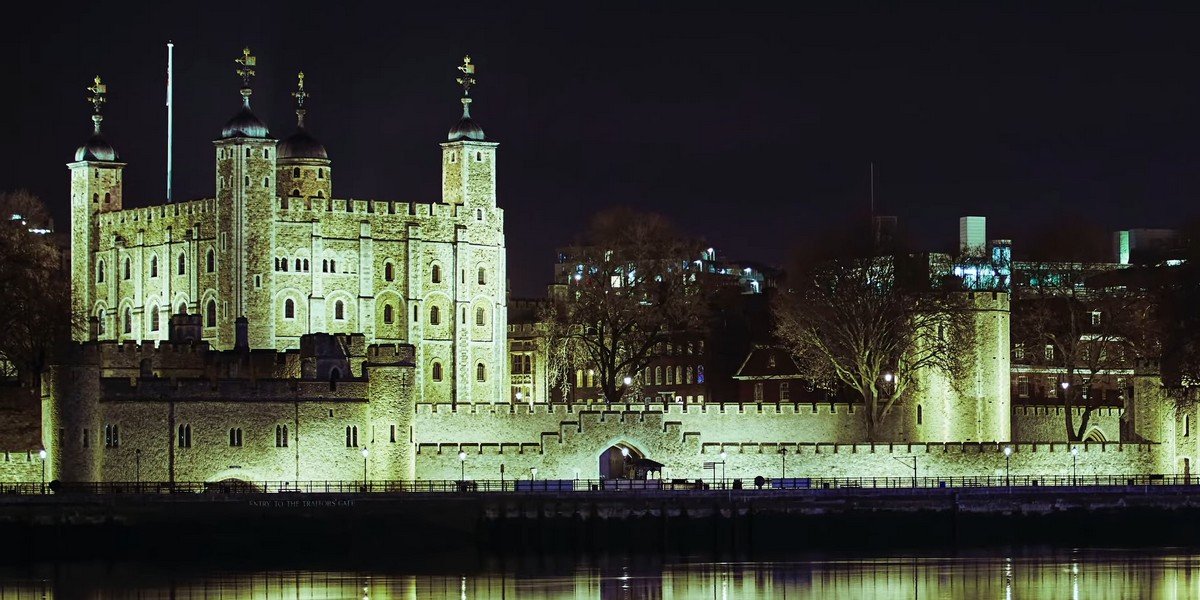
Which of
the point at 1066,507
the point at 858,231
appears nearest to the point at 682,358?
the point at 858,231

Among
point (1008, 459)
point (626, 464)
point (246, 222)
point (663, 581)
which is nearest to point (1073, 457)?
point (1008, 459)

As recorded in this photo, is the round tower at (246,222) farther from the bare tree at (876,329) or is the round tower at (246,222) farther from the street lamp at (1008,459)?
the street lamp at (1008,459)

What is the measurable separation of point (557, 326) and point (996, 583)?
46201 mm

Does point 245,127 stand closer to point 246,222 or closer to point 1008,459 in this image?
point 246,222

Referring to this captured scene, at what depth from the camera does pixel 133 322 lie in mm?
130000

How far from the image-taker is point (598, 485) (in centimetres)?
9875

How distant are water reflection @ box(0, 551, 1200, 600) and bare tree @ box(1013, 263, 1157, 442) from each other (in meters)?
28.4

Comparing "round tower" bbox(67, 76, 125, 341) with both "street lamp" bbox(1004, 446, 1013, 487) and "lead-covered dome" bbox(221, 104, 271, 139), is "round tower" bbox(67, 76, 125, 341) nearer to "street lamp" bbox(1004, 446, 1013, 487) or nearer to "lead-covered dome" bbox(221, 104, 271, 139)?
"lead-covered dome" bbox(221, 104, 271, 139)

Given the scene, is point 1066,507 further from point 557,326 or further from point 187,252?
Result: point 187,252

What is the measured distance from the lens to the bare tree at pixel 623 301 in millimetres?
125875

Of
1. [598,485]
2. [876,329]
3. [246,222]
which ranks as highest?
[246,222]

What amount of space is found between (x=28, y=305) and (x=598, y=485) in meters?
28.5

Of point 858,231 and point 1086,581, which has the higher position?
point 858,231

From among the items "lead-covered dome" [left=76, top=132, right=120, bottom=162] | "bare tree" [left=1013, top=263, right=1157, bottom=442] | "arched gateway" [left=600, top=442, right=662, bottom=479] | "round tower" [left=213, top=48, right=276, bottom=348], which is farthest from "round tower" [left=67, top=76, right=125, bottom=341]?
"bare tree" [left=1013, top=263, right=1157, bottom=442]
